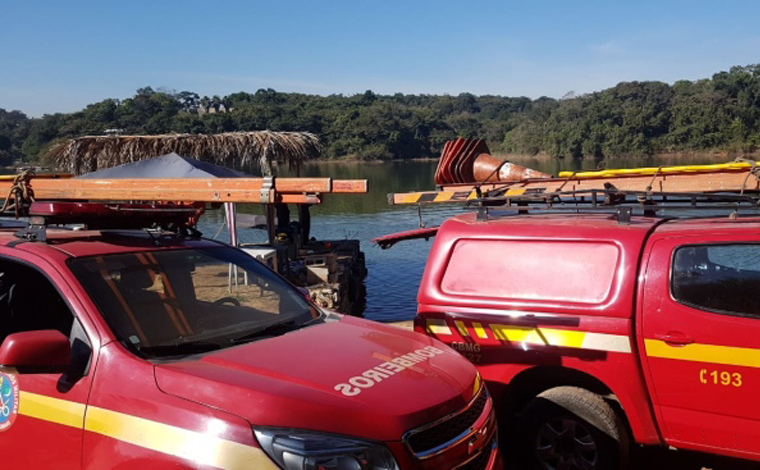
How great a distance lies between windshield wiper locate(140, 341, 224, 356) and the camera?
3264 millimetres

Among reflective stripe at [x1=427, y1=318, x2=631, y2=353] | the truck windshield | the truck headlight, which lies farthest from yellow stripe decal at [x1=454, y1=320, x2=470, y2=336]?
the truck headlight

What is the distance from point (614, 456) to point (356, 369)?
2.06 metres

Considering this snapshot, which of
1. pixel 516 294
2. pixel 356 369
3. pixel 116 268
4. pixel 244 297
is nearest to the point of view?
pixel 356 369

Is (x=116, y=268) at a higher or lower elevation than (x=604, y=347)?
higher

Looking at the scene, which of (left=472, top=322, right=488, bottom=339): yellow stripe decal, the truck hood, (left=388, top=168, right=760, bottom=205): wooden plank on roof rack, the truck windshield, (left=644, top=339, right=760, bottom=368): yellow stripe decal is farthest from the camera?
(left=388, top=168, right=760, bottom=205): wooden plank on roof rack

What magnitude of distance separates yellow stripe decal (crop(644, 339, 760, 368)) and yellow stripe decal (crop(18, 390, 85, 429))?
314cm

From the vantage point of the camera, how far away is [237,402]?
2760mm

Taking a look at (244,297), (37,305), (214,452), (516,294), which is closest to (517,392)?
(516,294)

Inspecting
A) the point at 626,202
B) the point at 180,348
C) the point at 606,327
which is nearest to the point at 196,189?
A: the point at 180,348

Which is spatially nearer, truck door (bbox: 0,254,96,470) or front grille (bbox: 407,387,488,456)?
front grille (bbox: 407,387,488,456)

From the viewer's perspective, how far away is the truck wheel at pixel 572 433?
4.29m

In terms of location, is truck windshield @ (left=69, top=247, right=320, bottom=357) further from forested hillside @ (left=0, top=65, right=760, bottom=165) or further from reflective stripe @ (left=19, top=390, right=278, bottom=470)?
forested hillside @ (left=0, top=65, right=760, bottom=165)

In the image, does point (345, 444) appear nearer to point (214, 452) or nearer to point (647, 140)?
point (214, 452)

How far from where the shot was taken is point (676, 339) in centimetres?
406
